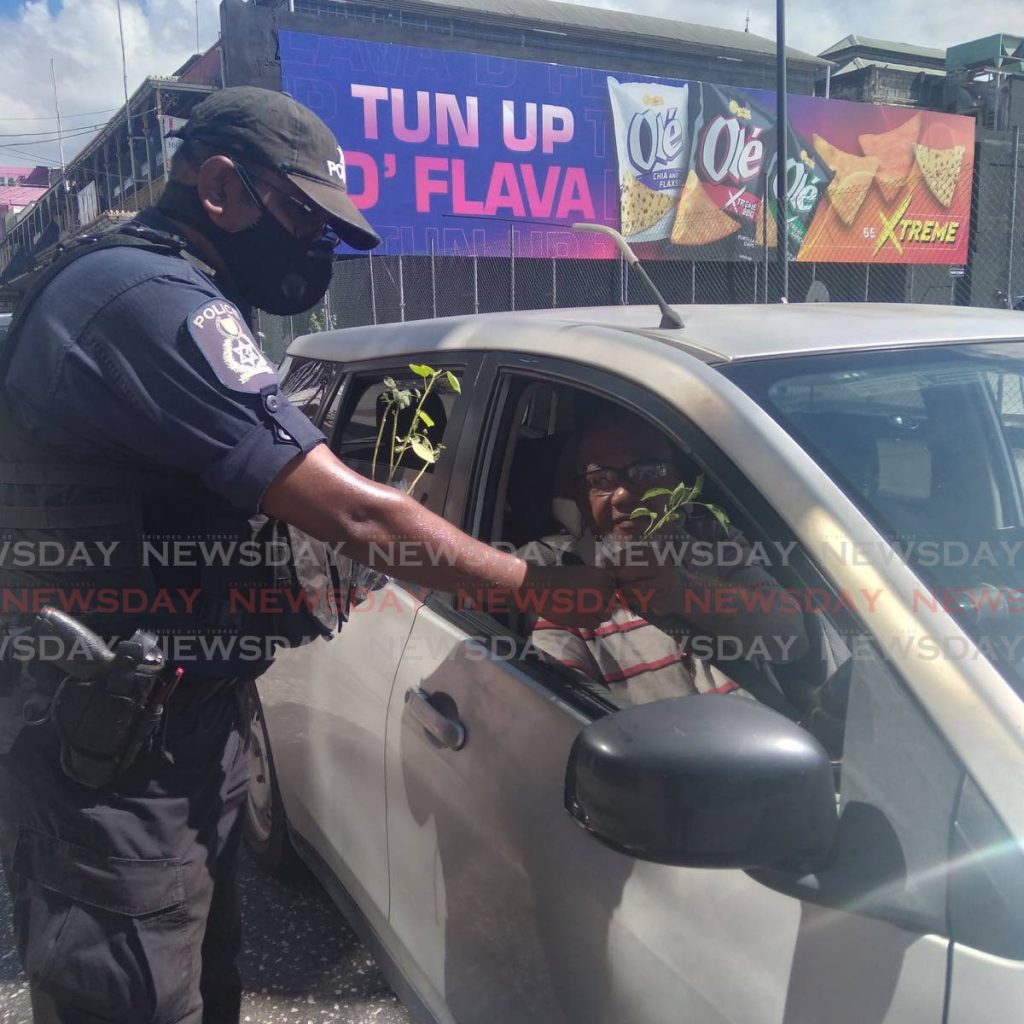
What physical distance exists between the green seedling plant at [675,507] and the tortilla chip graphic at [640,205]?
12.5 metres

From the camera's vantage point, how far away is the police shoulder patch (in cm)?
137

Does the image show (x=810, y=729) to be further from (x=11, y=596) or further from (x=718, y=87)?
(x=718, y=87)

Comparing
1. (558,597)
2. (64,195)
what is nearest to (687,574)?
(558,597)

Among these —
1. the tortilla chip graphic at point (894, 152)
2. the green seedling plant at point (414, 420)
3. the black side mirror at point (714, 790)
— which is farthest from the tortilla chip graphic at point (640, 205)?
the black side mirror at point (714, 790)

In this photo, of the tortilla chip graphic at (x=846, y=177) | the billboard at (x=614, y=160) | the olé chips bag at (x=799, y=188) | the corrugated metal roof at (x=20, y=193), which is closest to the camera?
the billboard at (x=614, y=160)

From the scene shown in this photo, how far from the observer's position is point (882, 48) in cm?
2212

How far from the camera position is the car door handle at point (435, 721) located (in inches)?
63.6

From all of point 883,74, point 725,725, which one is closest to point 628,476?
point 725,725

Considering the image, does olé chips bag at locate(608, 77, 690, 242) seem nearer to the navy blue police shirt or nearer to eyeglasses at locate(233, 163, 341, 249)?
eyeglasses at locate(233, 163, 341, 249)

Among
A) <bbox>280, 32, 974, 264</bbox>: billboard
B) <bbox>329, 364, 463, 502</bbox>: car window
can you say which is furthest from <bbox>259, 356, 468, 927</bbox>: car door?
<bbox>280, 32, 974, 264</bbox>: billboard

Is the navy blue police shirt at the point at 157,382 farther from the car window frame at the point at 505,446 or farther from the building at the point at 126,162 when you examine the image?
the building at the point at 126,162

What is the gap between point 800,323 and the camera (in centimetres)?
168

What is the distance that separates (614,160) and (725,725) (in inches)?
541

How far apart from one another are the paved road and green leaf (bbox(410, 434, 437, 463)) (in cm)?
140
